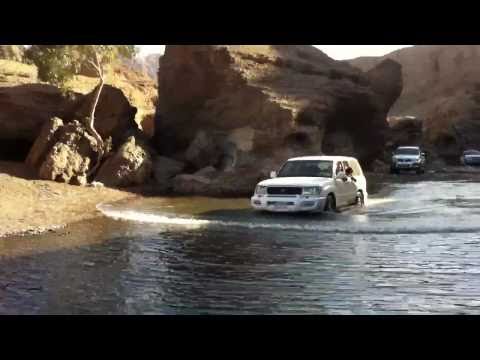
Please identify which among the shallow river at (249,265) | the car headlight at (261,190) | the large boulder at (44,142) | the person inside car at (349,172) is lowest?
the shallow river at (249,265)

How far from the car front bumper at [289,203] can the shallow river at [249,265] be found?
305 mm

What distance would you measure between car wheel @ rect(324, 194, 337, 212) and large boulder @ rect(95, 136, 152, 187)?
10420mm

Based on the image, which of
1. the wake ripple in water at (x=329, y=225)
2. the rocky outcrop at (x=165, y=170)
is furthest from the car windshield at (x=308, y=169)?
the rocky outcrop at (x=165, y=170)

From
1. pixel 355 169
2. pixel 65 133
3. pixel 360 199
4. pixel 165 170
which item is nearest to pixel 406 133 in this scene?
pixel 165 170

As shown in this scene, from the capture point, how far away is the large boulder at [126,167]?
23.4 m

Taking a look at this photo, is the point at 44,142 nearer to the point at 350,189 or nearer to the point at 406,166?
the point at 350,189

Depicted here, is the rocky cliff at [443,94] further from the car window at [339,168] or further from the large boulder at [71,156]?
the car window at [339,168]

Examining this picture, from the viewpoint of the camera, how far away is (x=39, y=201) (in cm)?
1717

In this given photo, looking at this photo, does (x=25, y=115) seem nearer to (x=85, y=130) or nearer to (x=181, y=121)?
(x=85, y=130)

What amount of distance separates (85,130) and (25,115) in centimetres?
323

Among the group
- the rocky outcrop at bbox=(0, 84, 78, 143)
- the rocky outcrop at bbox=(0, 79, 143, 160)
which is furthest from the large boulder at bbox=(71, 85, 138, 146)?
the rocky outcrop at bbox=(0, 84, 78, 143)
